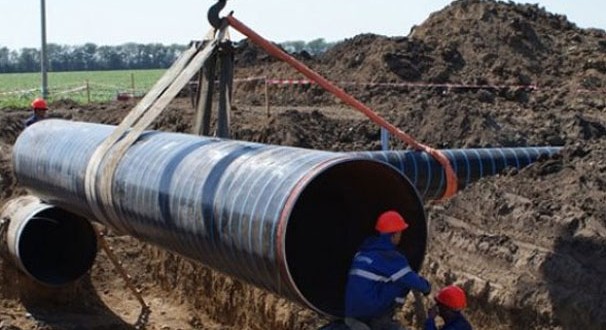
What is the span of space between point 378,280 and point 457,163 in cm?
436

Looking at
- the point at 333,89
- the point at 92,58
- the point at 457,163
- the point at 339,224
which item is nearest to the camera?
the point at 339,224

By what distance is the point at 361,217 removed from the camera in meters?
8.54

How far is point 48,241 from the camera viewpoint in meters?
14.0

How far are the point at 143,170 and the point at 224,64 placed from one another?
1689 millimetres

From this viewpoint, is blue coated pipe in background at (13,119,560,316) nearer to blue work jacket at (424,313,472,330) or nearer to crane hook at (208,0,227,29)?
blue work jacket at (424,313,472,330)

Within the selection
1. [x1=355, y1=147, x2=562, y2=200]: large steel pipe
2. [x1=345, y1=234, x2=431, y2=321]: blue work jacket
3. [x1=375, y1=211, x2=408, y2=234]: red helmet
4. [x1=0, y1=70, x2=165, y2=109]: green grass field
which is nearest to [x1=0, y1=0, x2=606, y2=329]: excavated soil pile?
[x1=355, y1=147, x2=562, y2=200]: large steel pipe

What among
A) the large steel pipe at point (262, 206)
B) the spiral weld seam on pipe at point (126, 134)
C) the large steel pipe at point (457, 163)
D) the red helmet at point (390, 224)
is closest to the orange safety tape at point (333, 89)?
the large steel pipe at point (457, 163)

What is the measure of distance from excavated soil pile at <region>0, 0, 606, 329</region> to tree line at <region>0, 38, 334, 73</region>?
72.1 m

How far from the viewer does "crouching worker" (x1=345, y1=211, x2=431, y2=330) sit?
7.07 metres

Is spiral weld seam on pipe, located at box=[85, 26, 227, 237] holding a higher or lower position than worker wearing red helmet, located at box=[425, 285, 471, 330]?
higher

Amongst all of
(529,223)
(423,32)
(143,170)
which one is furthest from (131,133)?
(423,32)

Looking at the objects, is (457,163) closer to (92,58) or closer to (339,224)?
(339,224)

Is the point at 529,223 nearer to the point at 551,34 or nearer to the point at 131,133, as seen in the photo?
the point at 131,133

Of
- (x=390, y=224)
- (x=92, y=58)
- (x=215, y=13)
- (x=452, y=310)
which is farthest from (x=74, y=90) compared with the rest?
(x=92, y=58)
